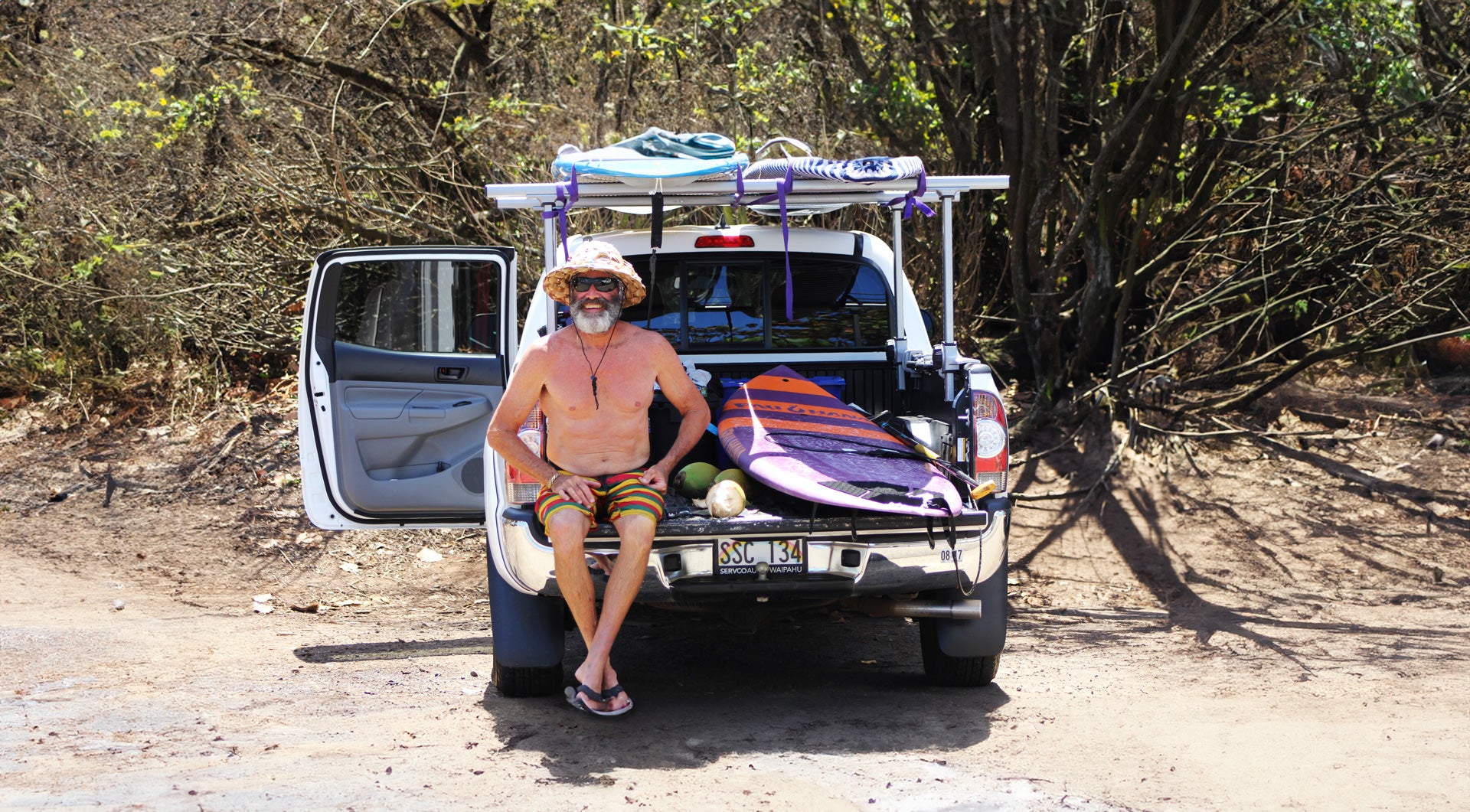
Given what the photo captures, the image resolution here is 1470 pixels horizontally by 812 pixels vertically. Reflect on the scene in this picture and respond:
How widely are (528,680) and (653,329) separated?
68.2 inches

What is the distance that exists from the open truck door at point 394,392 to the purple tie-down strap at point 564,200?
2.60 ft

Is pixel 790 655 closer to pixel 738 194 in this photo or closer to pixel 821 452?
pixel 821 452

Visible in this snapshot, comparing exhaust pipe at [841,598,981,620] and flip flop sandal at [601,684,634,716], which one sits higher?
exhaust pipe at [841,598,981,620]

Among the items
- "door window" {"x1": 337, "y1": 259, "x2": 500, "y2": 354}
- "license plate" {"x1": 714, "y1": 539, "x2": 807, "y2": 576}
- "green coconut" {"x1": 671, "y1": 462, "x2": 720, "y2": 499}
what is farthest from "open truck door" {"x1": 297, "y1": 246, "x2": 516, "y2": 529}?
"license plate" {"x1": 714, "y1": 539, "x2": 807, "y2": 576}

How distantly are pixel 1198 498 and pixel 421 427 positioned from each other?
487 centimetres

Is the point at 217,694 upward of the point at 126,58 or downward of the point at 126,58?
downward

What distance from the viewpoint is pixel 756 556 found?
4512 mm

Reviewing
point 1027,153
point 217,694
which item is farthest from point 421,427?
point 1027,153

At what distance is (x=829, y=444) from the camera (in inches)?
197

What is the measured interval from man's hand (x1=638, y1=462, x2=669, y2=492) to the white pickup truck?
61 cm

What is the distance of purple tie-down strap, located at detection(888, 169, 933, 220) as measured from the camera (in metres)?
5.23

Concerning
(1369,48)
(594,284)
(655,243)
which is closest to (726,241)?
(655,243)

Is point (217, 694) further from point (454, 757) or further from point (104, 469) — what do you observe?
point (104, 469)

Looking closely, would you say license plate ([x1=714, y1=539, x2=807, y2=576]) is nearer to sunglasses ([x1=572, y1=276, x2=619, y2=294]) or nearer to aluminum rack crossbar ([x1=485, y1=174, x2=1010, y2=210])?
sunglasses ([x1=572, y1=276, x2=619, y2=294])
